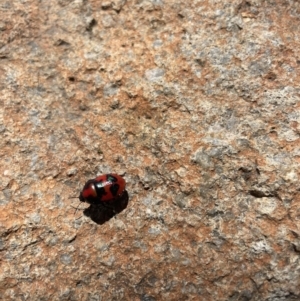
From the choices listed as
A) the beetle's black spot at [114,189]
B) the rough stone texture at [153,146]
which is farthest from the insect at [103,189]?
the rough stone texture at [153,146]

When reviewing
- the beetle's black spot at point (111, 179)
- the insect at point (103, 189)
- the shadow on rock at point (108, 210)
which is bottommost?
the shadow on rock at point (108, 210)

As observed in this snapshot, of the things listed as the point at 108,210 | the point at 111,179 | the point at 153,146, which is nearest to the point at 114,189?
the point at 111,179

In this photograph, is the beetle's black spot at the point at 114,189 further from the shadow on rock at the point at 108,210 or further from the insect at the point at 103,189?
the shadow on rock at the point at 108,210

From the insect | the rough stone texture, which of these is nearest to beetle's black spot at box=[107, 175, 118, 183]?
the insect

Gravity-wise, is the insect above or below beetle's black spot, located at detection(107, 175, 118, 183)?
below

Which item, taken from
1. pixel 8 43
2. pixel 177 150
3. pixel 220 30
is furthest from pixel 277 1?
pixel 8 43

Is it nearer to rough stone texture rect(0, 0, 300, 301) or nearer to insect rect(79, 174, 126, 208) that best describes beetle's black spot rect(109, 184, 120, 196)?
insect rect(79, 174, 126, 208)

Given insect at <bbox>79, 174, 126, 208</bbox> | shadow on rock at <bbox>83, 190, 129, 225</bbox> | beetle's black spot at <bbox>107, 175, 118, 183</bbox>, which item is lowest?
shadow on rock at <bbox>83, 190, 129, 225</bbox>
